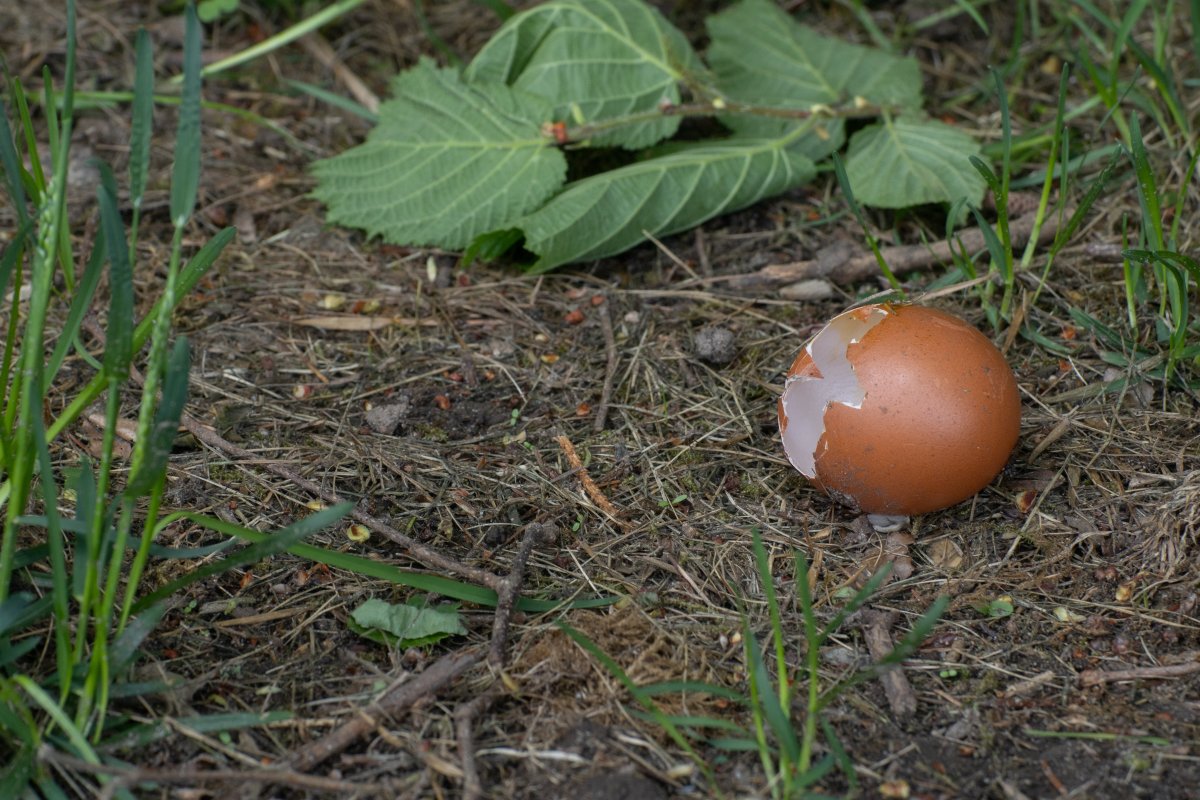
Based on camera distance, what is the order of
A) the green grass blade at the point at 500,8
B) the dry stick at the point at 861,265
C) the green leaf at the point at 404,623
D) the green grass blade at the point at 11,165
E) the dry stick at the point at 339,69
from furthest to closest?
1. the dry stick at the point at 339,69
2. the green grass blade at the point at 500,8
3. the dry stick at the point at 861,265
4. the green leaf at the point at 404,623
5. the green grass blade at the point at 11,165

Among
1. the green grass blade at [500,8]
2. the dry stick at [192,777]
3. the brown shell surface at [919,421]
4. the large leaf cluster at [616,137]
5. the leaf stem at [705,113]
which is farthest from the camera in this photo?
the green grass blade at [500,8]

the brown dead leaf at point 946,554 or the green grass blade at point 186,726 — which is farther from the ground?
the green grass blade at point 186,726

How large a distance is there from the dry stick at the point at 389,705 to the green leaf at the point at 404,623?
60 millimetres

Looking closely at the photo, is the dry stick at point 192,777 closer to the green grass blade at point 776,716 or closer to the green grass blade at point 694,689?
the green grass blade at point 694,689

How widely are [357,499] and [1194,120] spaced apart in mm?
2584

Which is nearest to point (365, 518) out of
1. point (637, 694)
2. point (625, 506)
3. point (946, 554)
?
point (625, 506)

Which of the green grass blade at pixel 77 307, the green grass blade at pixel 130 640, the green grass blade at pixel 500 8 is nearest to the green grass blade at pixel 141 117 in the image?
the green grass blade at pixel 77 307

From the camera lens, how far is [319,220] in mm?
3277

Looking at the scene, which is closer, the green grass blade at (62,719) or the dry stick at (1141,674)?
the green grass blade at (62,719)

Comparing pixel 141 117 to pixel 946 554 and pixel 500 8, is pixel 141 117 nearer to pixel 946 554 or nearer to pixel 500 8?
pixel 946 554

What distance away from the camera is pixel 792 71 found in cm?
349

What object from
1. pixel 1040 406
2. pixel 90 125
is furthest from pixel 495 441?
pixel 90 125

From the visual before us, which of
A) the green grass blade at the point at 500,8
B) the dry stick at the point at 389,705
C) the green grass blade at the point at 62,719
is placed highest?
the green grass blade at the point at 500,8

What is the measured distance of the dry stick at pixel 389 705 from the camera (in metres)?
1.77
